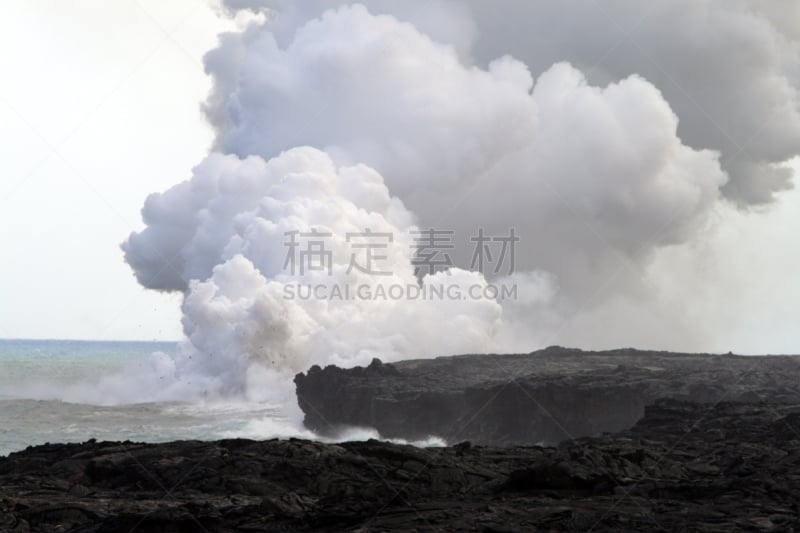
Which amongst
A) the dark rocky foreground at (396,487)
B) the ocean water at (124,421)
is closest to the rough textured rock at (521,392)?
the ocean water at (124,421)

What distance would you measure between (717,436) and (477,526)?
19.7 meters

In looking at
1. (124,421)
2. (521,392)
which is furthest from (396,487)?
(124,421)

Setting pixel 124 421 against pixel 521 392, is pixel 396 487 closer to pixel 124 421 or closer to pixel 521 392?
pixel 521 392

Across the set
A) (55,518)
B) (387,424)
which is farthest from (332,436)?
(55,518)

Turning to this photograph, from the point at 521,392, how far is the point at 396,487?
42.3 meters

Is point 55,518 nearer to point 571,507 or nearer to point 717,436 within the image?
point 571,507

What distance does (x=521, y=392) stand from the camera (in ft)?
224

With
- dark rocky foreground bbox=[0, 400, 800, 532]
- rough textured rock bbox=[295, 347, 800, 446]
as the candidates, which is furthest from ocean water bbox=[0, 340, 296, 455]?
dark rocky foreground bbox=[0, 400, 800, 532]

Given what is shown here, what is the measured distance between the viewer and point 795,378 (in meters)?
68.4

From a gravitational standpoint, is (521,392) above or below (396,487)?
above

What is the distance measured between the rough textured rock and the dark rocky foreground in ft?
94.7

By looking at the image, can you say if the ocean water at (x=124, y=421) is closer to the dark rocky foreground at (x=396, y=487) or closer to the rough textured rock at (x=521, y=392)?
the rough textured rock at (x=521, y=392)

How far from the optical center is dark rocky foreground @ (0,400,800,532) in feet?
73.2

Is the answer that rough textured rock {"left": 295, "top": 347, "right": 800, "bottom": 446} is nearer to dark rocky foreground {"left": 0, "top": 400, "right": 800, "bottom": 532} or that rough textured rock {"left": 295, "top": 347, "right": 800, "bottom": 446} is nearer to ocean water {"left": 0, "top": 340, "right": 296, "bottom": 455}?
ocean water {"left": 0, "top": 340, "right": 296, "bottom": 455}
